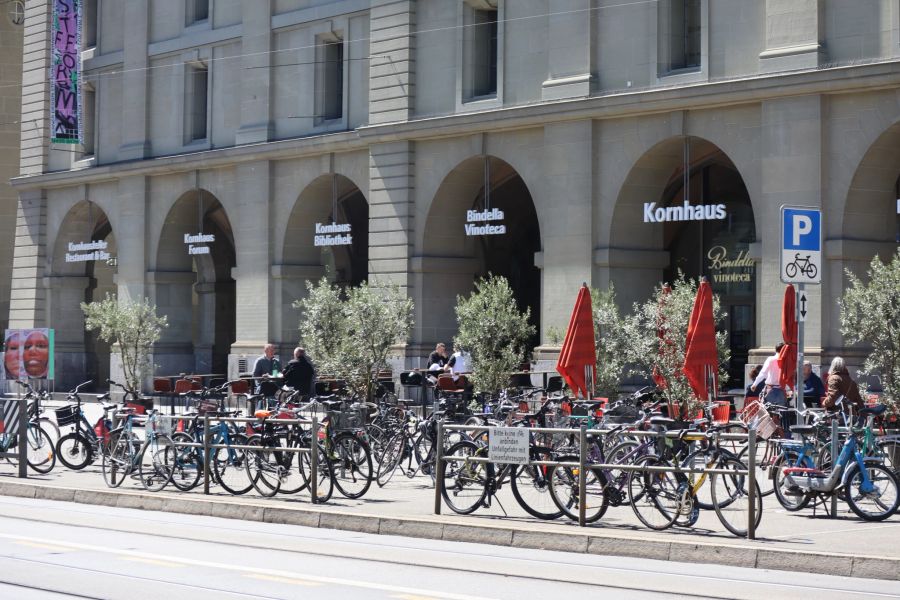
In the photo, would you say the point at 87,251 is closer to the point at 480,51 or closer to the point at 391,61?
the point at 391,61

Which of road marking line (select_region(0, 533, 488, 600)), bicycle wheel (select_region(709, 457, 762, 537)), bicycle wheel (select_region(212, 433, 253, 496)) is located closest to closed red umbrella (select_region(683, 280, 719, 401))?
bicycle wheel (select_region(212, 433, 253, 496))

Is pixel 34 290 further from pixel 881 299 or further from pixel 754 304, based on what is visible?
pixel 881 299

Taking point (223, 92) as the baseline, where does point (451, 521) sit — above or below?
below

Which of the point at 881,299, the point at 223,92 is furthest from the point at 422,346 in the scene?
the point at 881,299

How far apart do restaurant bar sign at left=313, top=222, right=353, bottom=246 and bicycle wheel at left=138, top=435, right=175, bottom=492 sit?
2165 cm

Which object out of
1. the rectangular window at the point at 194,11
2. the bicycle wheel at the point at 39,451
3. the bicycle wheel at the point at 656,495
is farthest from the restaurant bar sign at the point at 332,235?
the bicycle wheel at the point at 656,495

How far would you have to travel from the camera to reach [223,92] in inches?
1761

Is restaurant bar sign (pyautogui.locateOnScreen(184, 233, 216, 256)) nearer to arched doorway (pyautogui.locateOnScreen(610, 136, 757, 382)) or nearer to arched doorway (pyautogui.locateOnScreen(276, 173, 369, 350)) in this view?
arched doorway (pyautogui.locateOnScreen(276, 173, 369, 350))

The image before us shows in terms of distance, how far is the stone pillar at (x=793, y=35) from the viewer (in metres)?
30.1

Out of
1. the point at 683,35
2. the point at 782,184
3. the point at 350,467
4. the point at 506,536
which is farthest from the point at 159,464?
the point at 683,35

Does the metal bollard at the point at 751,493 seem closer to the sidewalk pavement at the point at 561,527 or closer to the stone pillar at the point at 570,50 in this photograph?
the sidewalk pavement at the point at 561,527

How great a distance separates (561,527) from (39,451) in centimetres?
1056

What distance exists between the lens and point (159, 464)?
19.9 metres

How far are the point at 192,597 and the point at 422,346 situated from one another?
88.0ft
